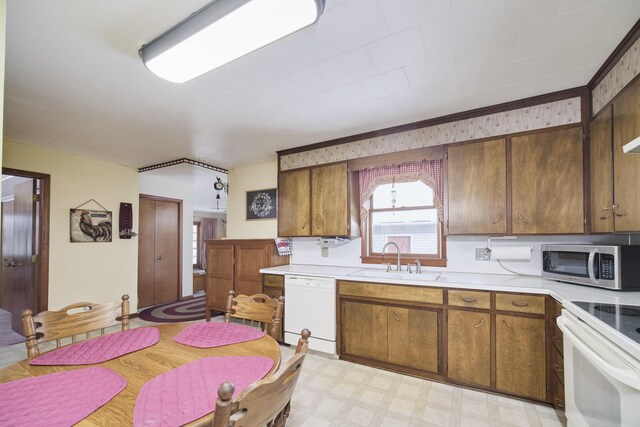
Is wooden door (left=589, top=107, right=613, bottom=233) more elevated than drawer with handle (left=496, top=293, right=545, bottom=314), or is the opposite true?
wooden door (left=589, top=107, right=613, bottom=233)

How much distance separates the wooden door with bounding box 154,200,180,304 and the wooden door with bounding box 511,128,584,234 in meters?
5.48

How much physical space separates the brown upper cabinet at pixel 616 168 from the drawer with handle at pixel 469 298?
36.1 inches

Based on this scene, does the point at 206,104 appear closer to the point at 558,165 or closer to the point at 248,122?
the point at 248,122

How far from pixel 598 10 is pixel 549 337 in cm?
205

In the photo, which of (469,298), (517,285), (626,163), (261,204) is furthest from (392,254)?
(261,204)

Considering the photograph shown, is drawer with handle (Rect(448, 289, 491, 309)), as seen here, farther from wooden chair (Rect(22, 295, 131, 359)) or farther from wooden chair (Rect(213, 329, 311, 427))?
wooden chair (Rect(22, 295, 131, 359))

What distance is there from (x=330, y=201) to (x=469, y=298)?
174cm

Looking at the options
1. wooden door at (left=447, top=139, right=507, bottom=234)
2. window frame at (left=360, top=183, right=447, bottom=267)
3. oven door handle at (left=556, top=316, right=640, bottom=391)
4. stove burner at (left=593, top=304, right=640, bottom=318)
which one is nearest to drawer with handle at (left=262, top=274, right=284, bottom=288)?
window frame at (left=360, top=183, right=447, bottom=267)

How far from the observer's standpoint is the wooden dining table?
2.86ft

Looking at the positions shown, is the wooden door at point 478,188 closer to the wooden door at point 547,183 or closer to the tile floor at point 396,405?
the wooden door at point 547,183

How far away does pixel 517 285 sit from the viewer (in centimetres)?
219

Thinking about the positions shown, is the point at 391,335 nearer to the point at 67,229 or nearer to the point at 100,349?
the point at 100,349

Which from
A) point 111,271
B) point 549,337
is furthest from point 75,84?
point 549,337

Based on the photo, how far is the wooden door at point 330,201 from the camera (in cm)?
329
